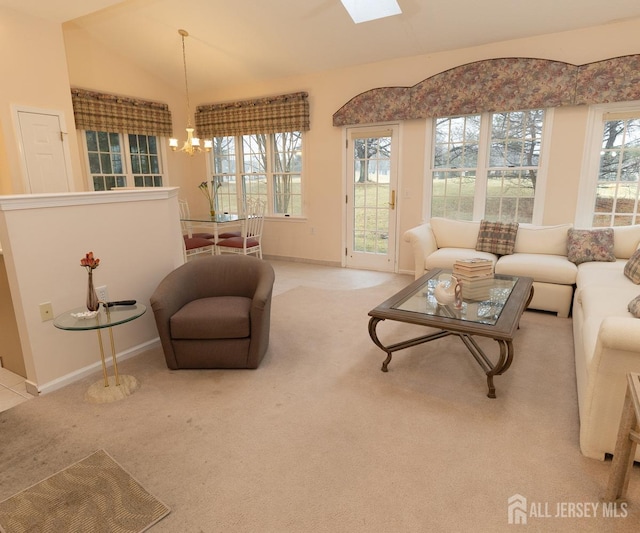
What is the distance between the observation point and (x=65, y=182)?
4.64 m

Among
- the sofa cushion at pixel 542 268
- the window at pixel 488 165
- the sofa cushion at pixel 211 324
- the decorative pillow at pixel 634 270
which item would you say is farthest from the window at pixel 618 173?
the sofa cushion at pixel 211 324

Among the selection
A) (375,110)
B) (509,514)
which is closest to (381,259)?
(375,110)

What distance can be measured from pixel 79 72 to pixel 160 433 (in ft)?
17.2

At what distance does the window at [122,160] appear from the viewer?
5734 millimetres

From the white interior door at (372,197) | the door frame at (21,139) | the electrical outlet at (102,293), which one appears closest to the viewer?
the electrical outlet at (102,293)

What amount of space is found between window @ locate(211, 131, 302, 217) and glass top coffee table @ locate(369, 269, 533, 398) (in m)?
3.58

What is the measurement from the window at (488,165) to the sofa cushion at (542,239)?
0.37 metres

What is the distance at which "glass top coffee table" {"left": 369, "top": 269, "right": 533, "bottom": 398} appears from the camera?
7.56 feet

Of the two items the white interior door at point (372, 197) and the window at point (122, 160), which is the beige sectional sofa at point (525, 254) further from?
the window at point (122, 160)

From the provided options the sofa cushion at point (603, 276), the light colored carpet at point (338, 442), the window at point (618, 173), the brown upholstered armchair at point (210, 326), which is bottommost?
the light colored carpet at point (338, 442)

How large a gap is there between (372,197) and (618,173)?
2.71 meters

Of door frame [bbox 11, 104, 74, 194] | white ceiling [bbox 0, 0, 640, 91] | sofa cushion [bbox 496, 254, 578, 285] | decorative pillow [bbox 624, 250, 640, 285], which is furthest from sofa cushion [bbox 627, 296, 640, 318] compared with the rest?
door frame [bbox 11, 104, 74, 194]

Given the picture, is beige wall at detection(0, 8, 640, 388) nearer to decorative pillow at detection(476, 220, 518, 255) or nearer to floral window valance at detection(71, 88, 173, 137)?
floral window valance at detection(71, 88, 173, 137)

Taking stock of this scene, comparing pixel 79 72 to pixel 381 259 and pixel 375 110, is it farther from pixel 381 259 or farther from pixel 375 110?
pixel 381 259
